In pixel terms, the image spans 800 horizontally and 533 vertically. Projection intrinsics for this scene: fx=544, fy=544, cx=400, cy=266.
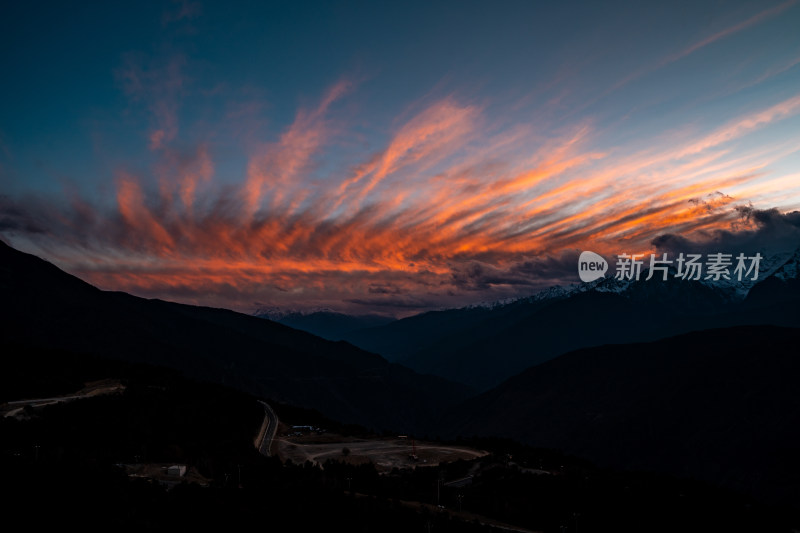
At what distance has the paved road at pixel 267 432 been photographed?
77831 mm

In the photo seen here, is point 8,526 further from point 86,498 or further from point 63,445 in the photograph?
point 63,445

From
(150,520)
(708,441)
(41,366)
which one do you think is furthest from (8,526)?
(708,441)

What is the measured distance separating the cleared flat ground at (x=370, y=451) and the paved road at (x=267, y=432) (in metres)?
1.62

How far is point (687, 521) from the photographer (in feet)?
155

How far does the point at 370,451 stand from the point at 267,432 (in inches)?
829

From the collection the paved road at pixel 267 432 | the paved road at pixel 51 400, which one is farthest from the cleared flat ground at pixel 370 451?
the paved road at pixel 51 400

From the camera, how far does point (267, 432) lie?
296 ft

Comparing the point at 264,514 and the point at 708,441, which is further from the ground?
the point at 264,514

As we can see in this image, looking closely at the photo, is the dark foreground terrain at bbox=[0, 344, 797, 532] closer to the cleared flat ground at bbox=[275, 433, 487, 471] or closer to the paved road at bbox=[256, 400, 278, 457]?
the paved road at bbox=[256, 400, 278, 457]

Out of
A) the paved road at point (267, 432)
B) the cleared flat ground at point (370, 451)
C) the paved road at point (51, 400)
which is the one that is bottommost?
the cleared flat ground at point (370, 451)

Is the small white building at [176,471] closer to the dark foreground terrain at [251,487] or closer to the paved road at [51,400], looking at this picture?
the dark foreground terrain at [251,487]

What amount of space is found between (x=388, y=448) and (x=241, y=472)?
3192cm

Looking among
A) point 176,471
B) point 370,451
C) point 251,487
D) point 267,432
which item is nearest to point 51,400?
point 267,432

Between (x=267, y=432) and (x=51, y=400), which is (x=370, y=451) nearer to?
(x=267, y=432)
